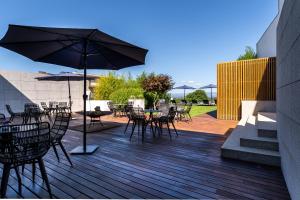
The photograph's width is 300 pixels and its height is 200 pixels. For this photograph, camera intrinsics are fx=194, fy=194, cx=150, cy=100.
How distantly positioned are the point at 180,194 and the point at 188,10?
1309 cm

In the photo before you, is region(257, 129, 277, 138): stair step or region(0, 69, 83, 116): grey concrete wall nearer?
region(257, 129, 277, 138): stair step

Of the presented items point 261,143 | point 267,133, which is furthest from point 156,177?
point 267,133

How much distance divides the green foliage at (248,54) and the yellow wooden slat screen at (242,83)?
7.43m

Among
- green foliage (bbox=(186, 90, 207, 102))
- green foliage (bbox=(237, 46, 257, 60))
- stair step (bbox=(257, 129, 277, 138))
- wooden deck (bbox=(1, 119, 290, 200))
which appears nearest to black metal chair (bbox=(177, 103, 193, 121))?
wooden deck (bbox=(1, 119, 290, 200))

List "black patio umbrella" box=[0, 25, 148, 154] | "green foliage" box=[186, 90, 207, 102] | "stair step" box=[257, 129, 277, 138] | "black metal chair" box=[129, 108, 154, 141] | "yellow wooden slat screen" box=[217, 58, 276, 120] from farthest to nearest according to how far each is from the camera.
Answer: "green foliage" box=[186, 90, 207, 102] < "yellow wooden slat screen" box=[217, 58, 276, 120] < "black metal chair" box=[129, 108, 154, 141] < "stair step" box=[257, 129, 277, 138] < "black patio umbrella" box=[0, 25, 148, 154]

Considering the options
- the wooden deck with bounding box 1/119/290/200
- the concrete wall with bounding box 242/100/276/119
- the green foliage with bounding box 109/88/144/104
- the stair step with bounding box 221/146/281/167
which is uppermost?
the green foliage with bounding box 109/88/144/104

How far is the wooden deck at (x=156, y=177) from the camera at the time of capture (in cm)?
243

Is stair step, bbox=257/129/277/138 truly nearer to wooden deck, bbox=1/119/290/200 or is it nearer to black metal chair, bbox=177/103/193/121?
wooden deck, bbox=1/119/290/200

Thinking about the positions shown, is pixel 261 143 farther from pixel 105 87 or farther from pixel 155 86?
pixel 105 87

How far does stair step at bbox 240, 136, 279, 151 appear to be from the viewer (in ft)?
11.8

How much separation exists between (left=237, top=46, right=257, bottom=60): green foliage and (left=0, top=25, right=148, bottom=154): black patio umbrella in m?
13.3

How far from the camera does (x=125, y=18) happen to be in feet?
48.2

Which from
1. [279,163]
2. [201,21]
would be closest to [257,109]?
[279,163]

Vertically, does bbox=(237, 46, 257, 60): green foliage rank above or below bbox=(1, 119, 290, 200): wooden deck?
above
